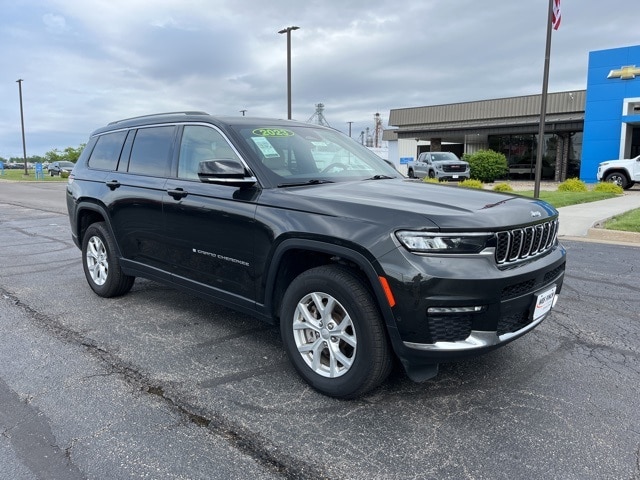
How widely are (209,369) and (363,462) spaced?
150cm

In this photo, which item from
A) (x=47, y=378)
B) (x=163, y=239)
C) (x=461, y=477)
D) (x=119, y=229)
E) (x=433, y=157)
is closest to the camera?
(x=461, y=477)

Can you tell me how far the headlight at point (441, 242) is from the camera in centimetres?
277

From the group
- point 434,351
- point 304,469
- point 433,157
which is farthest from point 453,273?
point 433,157

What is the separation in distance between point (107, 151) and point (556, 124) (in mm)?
29199

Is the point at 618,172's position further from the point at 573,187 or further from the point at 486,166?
the point at 486,166

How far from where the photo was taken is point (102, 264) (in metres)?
5.40

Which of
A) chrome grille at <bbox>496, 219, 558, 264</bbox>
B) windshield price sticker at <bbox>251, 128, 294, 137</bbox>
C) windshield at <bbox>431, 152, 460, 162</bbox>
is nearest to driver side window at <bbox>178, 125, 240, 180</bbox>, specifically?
windshield price sticker at <bbox>251, 128, 294, 137</bbox>

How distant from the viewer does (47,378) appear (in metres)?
3.52

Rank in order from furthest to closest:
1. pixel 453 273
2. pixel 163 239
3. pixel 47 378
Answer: pixel 163 239 → pixel 47 378 → pixel 453 273

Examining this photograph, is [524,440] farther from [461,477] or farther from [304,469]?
[304,469]

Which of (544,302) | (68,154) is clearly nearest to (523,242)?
(544,302)

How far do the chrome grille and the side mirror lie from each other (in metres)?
1.73

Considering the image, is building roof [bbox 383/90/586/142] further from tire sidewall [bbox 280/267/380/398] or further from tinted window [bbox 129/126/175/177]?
tire sidewall [bbox 280/267/380/398]

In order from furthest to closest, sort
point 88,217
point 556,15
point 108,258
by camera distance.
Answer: point 556,15 < point 88,217 < point 108,258
